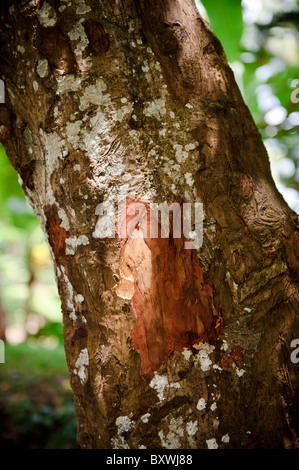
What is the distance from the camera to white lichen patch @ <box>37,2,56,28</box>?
2.85 ft

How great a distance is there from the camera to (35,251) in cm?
879

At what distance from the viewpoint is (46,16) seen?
0.87 metres

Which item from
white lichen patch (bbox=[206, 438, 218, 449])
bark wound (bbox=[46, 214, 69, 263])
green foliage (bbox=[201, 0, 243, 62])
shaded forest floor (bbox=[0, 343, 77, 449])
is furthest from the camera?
shaded forest floor (bbox=[0, 343, 77, 449])

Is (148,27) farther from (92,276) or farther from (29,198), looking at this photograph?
(92,276)

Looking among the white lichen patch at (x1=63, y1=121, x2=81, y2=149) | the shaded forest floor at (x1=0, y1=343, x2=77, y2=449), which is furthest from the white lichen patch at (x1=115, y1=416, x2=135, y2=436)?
the shaded forest floor at (x1=0, y1=343, x2=77, y2=449)

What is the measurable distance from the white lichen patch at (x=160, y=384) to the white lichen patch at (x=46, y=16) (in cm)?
104

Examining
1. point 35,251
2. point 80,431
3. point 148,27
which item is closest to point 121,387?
point 80,431

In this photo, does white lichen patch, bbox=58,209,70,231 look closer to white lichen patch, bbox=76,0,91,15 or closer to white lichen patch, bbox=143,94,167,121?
white lichen patch, bbox=143,94,167,121

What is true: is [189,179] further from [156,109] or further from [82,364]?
[82,364]

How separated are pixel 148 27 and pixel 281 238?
74 cm

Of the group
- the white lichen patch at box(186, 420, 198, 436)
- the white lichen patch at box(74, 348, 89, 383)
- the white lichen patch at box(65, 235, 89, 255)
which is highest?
the white lichen patch at box(65, 235, 89, 255)

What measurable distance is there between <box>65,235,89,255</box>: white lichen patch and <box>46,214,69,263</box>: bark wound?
19mm

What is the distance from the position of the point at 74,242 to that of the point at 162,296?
0.29 m

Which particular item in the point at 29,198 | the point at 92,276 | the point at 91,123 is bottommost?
the point at 92,276
